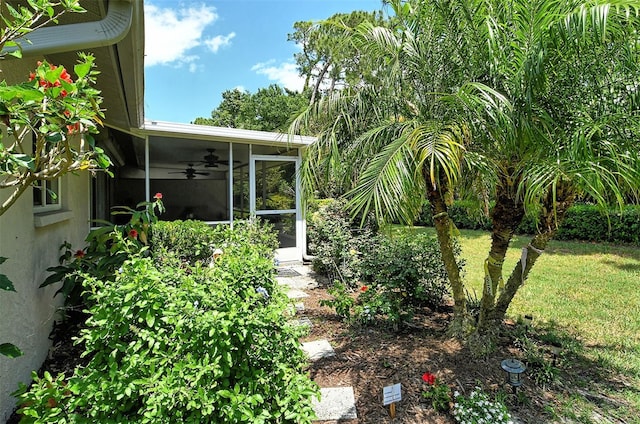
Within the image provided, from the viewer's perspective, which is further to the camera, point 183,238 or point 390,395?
point 183,238

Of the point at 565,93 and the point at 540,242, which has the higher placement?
the point at 565,93

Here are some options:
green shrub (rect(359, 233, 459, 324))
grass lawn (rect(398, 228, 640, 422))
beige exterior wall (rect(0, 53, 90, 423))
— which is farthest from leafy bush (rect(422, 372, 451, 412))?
beige exterior wall (rect(0, 53, 90, 423))

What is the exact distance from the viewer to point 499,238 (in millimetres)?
3682

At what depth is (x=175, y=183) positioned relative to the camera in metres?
13.4

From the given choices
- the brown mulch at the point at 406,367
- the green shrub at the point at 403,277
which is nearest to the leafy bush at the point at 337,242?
the green shrub at the point at 403,277

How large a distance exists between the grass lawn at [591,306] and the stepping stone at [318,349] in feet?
6.89

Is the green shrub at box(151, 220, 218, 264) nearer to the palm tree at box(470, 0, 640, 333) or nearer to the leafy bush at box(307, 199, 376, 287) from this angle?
the leafy bush at box(307, 199, 376, 287)

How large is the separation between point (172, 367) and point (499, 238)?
10.8 ft

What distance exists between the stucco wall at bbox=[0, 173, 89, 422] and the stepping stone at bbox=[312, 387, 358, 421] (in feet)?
7.29

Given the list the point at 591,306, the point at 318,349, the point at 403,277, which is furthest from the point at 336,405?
the point at 591,306

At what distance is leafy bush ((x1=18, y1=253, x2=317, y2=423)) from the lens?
1809 millimetres

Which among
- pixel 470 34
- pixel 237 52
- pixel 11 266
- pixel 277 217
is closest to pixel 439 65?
pixel 470 34

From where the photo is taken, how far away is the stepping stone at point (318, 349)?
12.1 ft

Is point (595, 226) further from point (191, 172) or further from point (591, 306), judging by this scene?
point (191, 172)
